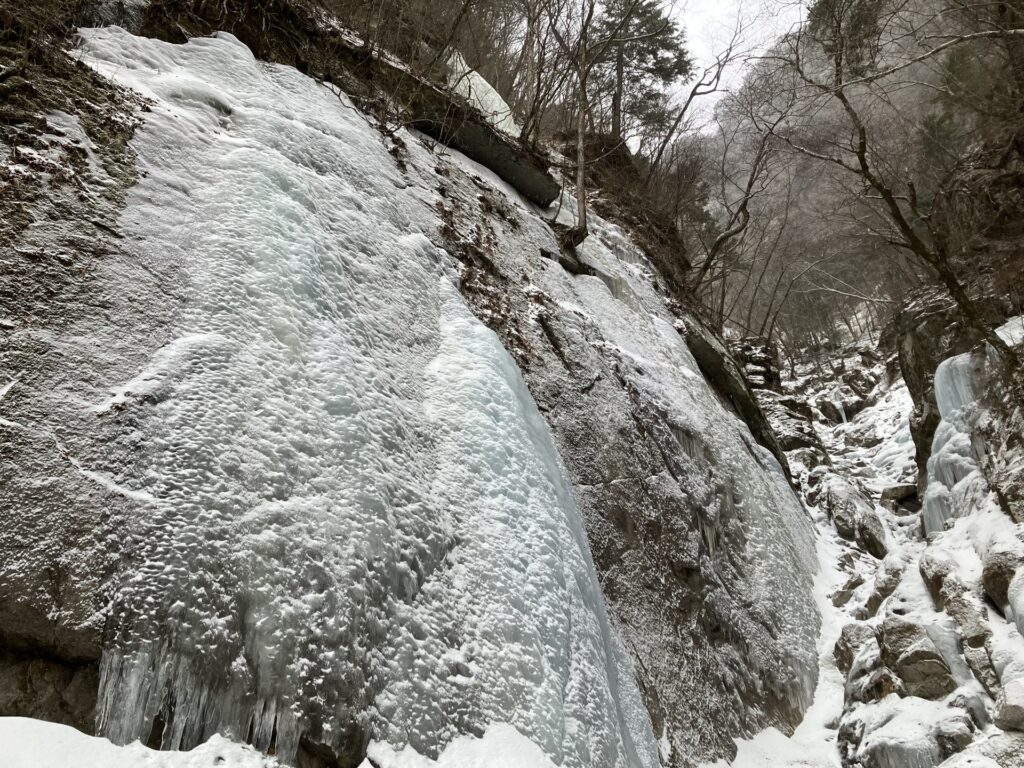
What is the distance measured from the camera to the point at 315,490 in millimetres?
2371

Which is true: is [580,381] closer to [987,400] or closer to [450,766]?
[450,766]

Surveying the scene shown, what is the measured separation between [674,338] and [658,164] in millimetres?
7035

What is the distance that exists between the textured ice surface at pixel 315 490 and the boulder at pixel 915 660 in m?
2.48

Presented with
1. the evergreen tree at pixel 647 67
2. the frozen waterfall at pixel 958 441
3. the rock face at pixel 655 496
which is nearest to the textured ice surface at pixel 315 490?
the rock face at pixel 655 496

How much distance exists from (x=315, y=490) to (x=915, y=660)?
180 inches

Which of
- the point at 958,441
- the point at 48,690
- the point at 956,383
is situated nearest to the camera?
the point at 48,690

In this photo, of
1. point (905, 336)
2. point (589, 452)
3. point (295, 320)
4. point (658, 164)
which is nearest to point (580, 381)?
point (589, 452)

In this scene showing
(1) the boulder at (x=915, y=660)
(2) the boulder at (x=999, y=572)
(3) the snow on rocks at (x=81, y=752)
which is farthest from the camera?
(2) the boulder at (x=999, y=572)

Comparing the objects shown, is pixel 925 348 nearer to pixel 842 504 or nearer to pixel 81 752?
pixel 842 504

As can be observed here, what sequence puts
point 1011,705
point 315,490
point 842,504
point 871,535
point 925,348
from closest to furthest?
point 315,490 < point 1011,705 < point 871,535 < point 842,504 < point 925,348

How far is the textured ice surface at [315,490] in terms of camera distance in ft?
6.31

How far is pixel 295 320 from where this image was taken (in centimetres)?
286

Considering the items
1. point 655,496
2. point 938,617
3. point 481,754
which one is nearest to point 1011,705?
point 938,617

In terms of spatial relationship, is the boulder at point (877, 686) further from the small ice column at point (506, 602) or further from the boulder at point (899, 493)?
the boulder at point (899, 493)
